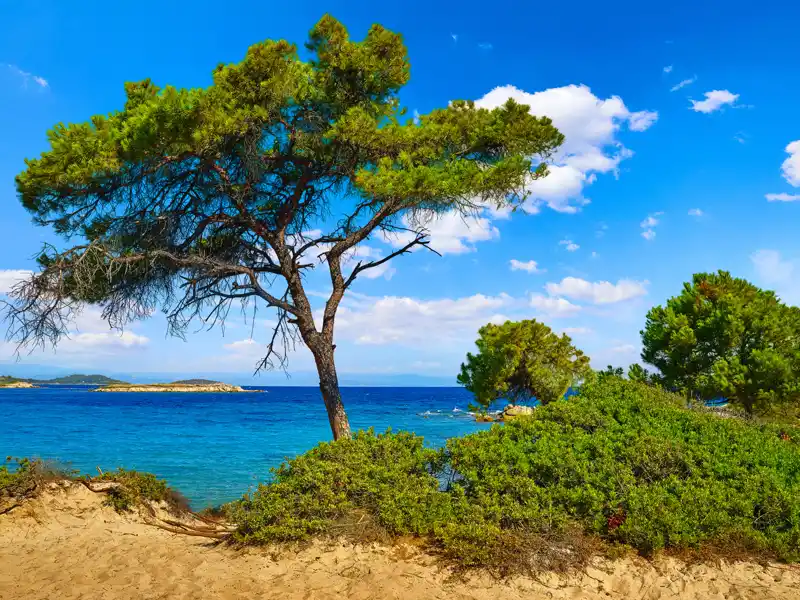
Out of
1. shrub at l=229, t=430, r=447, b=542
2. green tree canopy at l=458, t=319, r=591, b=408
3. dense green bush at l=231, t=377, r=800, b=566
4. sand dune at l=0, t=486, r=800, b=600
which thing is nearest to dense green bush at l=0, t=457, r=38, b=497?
sand dune at l=0, t=486, r=800, b=600

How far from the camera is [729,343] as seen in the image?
17.0 metres

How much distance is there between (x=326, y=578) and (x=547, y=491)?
265cm

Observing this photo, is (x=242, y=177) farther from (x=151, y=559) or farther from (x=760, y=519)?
(x=760, y=519)

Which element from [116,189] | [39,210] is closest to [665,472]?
[116,189]

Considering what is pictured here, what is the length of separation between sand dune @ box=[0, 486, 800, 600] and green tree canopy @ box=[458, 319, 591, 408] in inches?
896

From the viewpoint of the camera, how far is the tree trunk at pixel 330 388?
9.26 m

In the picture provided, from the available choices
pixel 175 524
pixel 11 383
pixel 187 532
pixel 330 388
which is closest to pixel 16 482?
pixel 175 524

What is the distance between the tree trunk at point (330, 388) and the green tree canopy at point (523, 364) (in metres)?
19.6

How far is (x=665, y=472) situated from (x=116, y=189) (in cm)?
931

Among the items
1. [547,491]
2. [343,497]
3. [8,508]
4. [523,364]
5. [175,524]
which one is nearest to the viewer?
[343,497]

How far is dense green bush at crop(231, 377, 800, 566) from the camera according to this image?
18.6 feet

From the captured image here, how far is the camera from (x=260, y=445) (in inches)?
1016

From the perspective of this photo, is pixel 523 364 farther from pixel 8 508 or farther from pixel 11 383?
pixel 11 383

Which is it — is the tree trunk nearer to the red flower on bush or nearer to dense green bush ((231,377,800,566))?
dense green bush ((231,377,800,566))
